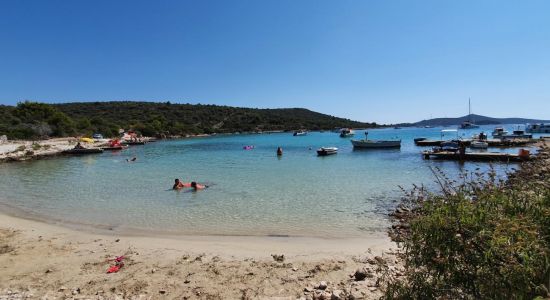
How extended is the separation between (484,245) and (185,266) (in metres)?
6.25

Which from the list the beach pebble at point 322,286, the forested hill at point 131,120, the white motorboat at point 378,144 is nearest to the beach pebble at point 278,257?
the beach pebble at point 322,286

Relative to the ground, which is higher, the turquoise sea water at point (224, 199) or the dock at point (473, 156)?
the dock at point (473, 156)

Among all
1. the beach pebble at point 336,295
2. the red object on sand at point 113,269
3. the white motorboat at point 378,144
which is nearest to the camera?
the beach pebble at point 336,295

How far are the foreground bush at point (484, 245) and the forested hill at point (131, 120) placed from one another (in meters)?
70.5

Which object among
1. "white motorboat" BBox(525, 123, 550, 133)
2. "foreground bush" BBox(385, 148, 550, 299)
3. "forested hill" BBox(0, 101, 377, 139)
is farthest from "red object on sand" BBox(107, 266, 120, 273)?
"white motorboat" BBox(525, 123, 550, 133)

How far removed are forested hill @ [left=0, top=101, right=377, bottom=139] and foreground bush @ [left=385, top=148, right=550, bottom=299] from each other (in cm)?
7048

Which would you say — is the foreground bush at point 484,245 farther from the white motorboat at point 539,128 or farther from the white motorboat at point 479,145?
the white motorboat at point 539,128

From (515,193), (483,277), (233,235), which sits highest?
(515,193)

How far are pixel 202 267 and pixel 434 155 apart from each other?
1262 inches

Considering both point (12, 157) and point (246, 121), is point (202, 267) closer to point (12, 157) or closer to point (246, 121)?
point (12, 157)

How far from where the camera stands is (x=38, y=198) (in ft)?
56.2

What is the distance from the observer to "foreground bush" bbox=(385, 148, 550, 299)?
9.64 feet

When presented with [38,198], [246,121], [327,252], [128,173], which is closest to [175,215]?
[327,252]

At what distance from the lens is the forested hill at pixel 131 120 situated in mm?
66812
